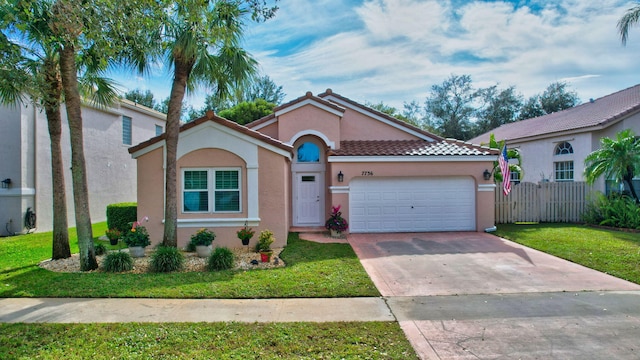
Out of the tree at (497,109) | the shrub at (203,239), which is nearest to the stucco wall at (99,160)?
the shrub at (203,239)

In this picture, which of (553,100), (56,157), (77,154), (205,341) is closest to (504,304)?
(205,341)

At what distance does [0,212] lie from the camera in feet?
46.2

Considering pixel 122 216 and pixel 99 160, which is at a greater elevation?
pixel 99 160

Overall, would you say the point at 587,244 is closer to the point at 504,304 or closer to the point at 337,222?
the point at 504,304

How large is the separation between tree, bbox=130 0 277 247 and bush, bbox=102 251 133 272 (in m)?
1.33

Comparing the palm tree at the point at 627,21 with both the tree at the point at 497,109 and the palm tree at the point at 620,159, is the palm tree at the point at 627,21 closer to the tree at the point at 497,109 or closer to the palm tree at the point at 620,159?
the palm tree at the point at 620,159

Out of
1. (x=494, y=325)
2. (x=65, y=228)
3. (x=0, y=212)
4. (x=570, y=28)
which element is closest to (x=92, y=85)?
(x=65, y=228)

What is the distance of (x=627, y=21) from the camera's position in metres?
13.3

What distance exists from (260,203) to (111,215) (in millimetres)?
6937

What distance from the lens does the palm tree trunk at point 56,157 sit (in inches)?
350

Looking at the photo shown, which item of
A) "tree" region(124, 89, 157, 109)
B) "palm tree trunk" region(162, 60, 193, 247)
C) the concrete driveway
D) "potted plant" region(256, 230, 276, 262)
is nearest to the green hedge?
"palm tree trunk" region(162, 60, 193, 247)

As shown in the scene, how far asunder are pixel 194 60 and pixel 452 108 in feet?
128

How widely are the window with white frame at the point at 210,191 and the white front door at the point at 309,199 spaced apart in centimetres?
370

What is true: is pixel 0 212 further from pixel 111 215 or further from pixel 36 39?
pixel 36 39
